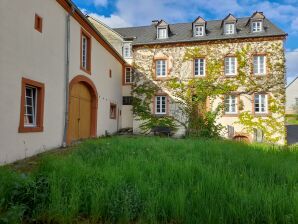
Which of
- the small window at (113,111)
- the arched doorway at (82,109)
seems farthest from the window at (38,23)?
the small window at (113,111)

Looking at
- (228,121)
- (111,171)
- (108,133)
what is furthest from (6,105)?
(228,121)

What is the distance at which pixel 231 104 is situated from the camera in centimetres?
2000

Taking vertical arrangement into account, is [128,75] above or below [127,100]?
above

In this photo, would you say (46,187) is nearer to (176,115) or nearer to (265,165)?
(265,165)

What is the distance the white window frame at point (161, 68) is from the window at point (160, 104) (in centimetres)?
189

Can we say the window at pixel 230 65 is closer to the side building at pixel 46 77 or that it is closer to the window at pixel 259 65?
the window at pixel 259 65

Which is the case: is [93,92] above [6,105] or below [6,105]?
above

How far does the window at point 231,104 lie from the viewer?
19875mm

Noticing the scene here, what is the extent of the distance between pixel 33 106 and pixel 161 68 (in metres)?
13.8

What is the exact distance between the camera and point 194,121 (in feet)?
57.3

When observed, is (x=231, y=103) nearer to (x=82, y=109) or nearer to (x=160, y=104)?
(x=160, y=104)

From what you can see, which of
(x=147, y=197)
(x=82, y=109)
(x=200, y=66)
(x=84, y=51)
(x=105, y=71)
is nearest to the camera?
(x=147, y=197)

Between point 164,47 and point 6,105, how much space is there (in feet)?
51.9

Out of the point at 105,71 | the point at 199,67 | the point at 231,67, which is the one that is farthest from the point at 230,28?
the point at 105,71
